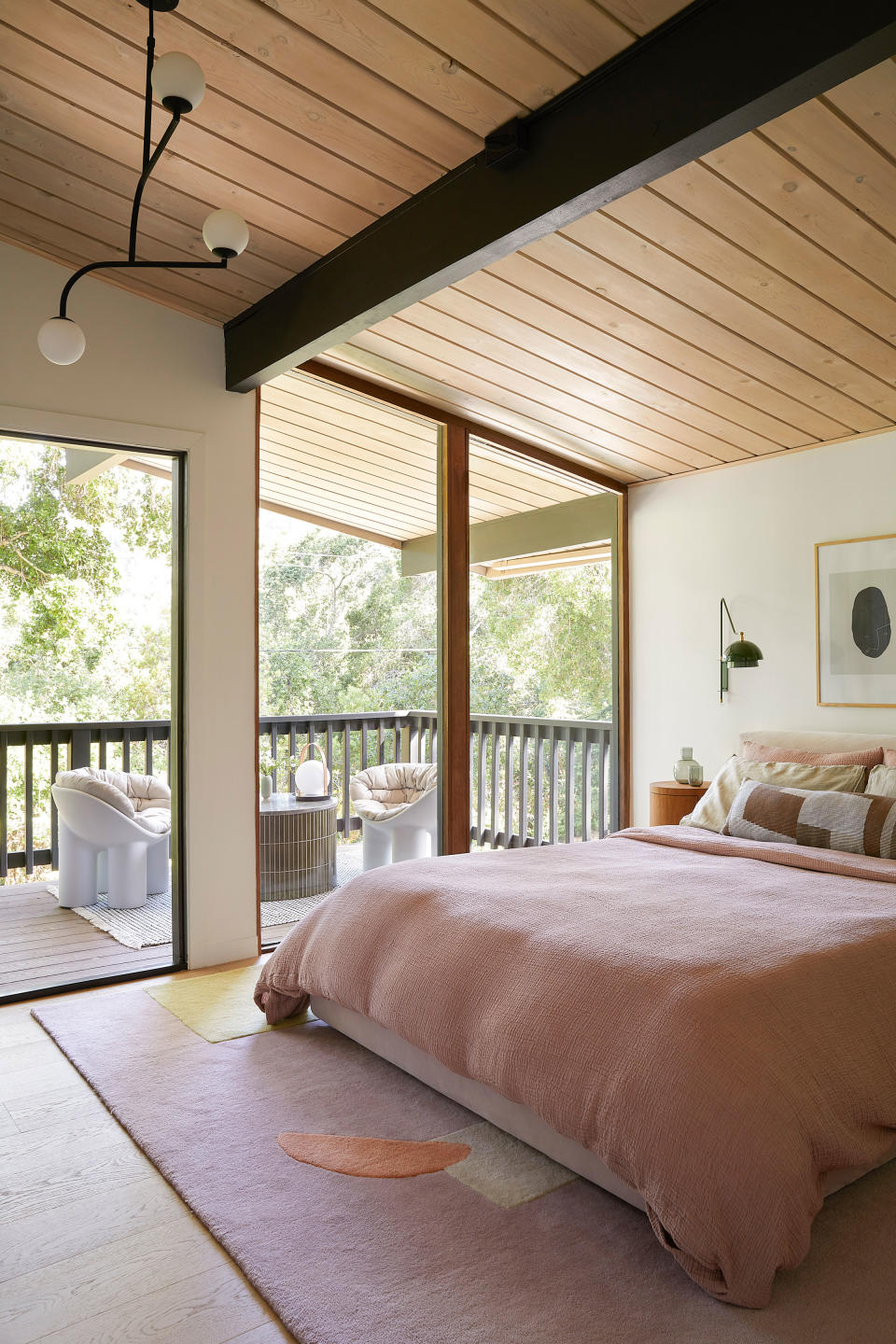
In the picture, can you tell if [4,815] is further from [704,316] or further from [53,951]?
[704,316]

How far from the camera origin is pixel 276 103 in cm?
262

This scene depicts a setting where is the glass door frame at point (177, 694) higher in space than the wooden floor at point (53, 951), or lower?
higher

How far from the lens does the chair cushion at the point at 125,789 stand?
15.5 feet

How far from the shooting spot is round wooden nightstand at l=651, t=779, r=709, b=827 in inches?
184

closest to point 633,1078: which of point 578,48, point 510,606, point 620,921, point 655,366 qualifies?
point 620,921

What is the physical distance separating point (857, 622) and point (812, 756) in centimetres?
72

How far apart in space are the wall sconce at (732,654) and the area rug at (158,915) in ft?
6.76

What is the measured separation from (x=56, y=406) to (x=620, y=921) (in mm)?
2860

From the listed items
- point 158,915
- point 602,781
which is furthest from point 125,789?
point 602,781

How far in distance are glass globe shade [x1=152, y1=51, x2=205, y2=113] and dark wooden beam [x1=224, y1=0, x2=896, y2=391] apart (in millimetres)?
808

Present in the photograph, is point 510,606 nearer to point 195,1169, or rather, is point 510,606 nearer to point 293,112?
point 293,112

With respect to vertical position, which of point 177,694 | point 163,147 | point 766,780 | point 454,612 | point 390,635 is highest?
Answer: point 163,147

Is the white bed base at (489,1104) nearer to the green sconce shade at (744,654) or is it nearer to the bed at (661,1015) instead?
the bed at (661,1015)

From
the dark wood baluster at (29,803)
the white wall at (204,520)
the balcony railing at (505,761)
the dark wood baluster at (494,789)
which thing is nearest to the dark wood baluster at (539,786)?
the balcony railing at (505,761)
